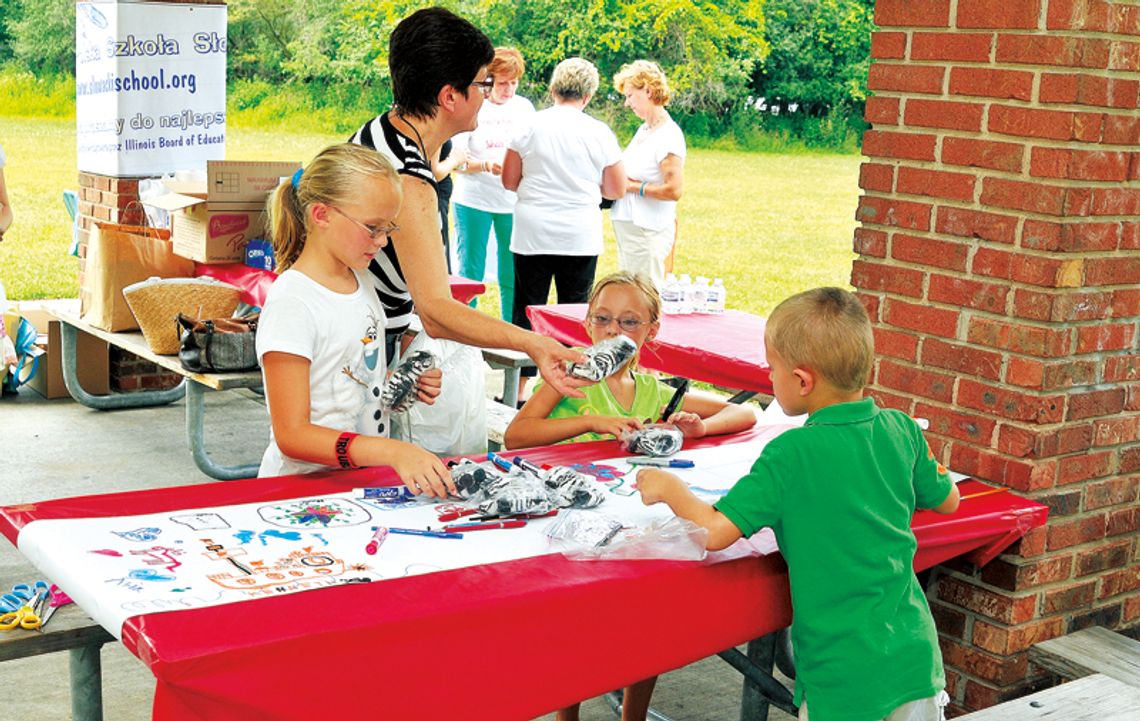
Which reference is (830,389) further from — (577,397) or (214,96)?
(214,96)

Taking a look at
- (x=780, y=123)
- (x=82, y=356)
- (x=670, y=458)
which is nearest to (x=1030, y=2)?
(x=670, y=458)

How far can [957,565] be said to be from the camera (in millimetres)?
3363

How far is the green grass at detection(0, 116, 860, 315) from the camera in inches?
564

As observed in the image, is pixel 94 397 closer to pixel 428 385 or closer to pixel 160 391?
pixel 160 391

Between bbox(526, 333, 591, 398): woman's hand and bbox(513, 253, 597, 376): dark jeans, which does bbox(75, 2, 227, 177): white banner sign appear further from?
bbox(526, 333, 591, 398): woman's hand

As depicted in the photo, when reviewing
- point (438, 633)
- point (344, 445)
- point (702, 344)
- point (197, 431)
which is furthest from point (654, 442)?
point (197, 431)

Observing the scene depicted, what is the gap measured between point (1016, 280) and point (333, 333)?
5.22 ft

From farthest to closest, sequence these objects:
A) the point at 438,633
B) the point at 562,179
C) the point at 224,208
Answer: the point at 562,179 < the point at 224,208 < the point at 438,633

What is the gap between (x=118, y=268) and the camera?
609cm

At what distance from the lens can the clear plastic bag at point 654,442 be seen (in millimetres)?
3151

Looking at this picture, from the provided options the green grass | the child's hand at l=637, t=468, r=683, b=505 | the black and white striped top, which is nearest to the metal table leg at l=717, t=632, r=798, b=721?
the child's hand at l=637, t=468, r=683, b=505

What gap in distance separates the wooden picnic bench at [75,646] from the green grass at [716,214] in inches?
385

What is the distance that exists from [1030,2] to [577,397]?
1398 millimetres

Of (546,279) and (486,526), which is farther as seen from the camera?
(546,279)
